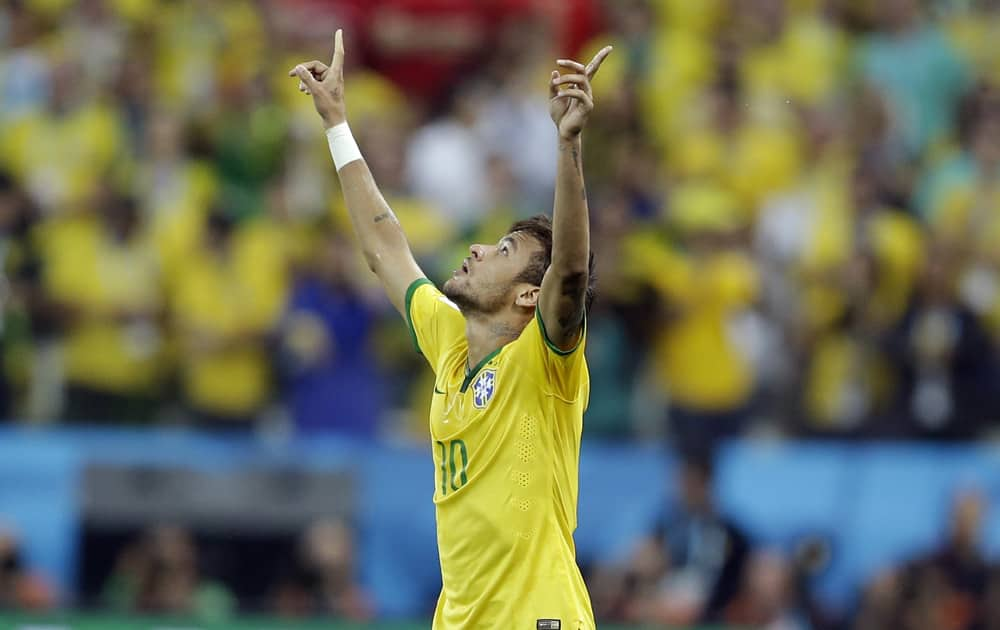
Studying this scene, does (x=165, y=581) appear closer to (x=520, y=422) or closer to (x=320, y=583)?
(x=320, y=583)

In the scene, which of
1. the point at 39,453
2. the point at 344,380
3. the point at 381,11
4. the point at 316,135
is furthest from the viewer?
the point at 381,11

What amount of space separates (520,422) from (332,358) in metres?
4.82

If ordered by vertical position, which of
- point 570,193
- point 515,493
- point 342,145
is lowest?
point 515,493

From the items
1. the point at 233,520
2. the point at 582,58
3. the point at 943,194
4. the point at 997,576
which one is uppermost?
the point at 582,58

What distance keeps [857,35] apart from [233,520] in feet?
22.6

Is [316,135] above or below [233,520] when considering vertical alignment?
above

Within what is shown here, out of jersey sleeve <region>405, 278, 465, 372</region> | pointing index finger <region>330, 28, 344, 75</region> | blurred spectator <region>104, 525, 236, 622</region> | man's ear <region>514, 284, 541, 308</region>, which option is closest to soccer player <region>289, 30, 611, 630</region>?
man's ear <region>514, 284, 541, 308</region>

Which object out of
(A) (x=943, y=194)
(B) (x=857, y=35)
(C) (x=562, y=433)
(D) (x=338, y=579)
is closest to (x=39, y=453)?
(D) (x=338, y=579)

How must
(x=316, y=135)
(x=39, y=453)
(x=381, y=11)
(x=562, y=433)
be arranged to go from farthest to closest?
(x=381, y=11) → (x=316, y=135) → (x=39, y=453) → (x=562, y=433)

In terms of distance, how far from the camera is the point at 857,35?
13578 millimetres

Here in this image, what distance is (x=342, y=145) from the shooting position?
6.20m

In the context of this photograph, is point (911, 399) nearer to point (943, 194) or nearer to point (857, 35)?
point (943, 194)

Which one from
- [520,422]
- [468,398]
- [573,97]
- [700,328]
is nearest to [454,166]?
[700,328]

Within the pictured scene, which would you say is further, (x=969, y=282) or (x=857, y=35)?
(x=857, y=35)
